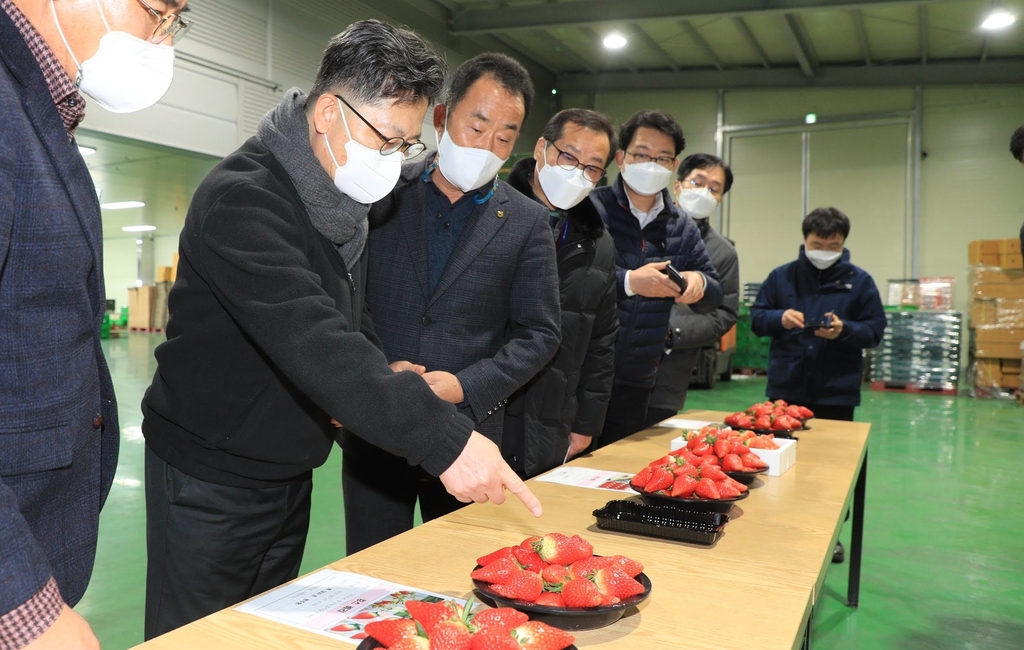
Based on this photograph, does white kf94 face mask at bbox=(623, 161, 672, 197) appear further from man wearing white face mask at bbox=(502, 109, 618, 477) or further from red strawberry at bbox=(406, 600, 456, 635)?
red strawberry at bbox=(406, 600, 456, 635)

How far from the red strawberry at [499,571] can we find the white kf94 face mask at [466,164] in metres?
1.20

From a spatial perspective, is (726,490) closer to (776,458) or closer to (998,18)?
(776,458)

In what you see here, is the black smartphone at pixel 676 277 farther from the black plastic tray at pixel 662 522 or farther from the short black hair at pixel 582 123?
the black plastic tray at pixel 662 522

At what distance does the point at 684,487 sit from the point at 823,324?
230 centimetres

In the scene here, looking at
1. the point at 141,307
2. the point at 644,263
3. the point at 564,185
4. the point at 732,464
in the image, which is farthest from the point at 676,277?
the point at 141,307

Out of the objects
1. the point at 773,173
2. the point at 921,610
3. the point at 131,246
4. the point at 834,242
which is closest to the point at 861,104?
the point at 773,173

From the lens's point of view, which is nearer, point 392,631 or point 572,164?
point 392,631

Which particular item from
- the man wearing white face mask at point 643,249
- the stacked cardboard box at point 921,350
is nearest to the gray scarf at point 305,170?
the man wearing white face mask at point 643,249

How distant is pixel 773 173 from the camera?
12289mm

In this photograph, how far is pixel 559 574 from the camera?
41.8 inches

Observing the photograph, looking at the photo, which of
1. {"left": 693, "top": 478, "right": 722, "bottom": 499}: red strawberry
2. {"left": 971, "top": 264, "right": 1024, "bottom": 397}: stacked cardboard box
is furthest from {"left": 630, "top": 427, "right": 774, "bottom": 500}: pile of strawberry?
{"left": 971, "top": 264, "right": 1024, "bottom": 397}: stacked cardboard box

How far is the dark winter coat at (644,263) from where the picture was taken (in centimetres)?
293

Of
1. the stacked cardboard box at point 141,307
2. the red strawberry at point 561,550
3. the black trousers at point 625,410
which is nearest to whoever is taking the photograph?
the red strawberry at point 561,550

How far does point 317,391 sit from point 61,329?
0.40 m
